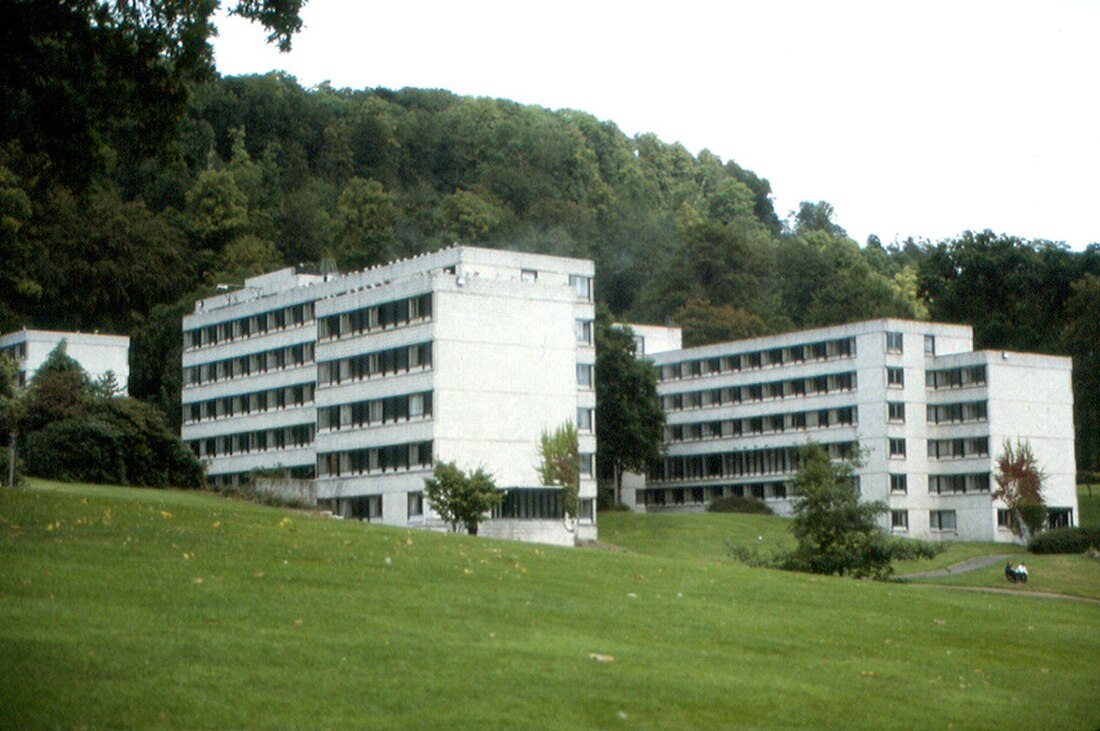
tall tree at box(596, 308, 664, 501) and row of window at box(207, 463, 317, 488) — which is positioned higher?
tall tree at box(596, 308, 664, 501)

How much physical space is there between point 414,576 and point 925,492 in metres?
91.9

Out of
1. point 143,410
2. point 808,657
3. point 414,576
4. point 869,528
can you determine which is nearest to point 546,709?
point 808,657

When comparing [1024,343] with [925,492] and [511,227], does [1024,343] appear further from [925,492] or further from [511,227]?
[511,227]

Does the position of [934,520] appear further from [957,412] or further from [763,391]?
[763,391]

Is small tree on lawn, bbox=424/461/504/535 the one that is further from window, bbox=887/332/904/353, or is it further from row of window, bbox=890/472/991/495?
window, bbox=887/332/904/353

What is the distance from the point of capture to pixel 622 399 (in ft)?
379

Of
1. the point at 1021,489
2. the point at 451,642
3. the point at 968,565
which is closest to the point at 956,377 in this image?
the point at 1021,489

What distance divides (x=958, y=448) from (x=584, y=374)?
3174 cm

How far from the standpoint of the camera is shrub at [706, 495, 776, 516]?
12000 centimetres

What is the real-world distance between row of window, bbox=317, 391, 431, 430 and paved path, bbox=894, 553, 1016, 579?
27155 millimetres

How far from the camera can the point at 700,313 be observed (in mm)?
155125

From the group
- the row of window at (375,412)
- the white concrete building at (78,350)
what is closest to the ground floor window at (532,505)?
the row of window at (375,412)

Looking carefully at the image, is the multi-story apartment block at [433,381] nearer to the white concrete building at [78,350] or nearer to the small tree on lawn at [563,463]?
the small tree on lawn at [563,463]

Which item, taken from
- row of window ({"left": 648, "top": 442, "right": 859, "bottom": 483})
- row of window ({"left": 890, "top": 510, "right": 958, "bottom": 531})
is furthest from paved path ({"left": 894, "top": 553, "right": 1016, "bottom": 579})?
row of window ({"left": 648, "top": 442, "right": 859, "bottom": 483})
